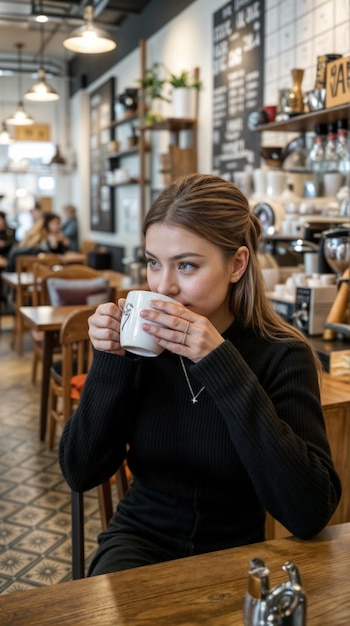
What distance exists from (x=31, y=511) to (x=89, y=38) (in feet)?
11.6

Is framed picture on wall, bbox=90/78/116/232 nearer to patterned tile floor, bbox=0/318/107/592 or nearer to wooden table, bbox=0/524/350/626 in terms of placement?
patterned tile floor, bbox=0/318/107/592

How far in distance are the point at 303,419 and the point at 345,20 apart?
2872 millimetres

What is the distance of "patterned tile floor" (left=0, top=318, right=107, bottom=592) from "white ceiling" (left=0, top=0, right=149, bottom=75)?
169 inches

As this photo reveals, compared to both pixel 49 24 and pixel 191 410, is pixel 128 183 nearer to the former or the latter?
pixel 49 24

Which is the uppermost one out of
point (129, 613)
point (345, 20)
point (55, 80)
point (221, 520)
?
point (55, 80)

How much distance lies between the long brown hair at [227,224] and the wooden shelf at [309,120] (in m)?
1.61

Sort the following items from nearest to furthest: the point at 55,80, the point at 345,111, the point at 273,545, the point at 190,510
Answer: the point at 273,545 < the point at 190,510 < the point at 345,111 < the point at 55,80

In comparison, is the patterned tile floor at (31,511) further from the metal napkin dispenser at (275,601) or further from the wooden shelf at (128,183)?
the wooden shelf at (128,183)

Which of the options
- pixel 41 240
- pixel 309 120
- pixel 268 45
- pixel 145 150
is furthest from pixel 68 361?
pixel 41 240

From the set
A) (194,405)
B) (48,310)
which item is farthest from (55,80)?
(194,405)

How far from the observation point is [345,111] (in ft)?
9.81

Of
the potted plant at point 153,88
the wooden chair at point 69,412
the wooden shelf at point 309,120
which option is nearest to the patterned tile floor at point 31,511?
the wooden chair at point 69,412

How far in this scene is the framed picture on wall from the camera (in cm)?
862

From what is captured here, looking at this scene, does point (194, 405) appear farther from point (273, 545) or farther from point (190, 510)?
point (273, 545)
